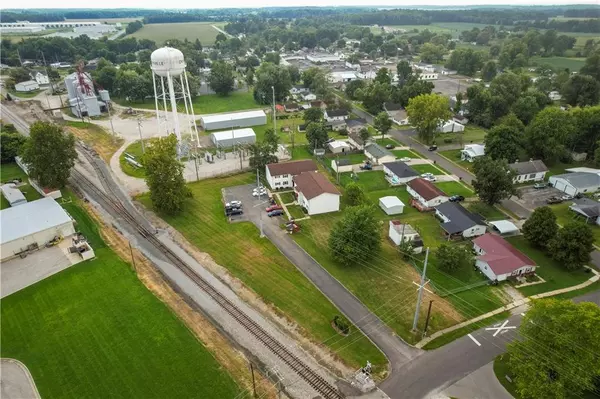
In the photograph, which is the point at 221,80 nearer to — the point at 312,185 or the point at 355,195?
the point at 312,185

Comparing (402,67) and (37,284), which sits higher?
(402,67)

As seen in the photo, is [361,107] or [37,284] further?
[361,107]

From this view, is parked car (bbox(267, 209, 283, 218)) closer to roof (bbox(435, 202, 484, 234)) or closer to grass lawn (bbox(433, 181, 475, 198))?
roof (bbox(435, 202, 484, 234))

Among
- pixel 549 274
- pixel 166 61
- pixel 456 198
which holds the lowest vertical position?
pixel 549 274

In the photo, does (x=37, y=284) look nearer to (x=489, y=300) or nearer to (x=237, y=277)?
(x=237, y=277)

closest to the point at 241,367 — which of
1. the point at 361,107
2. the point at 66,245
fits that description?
the point at 66,245

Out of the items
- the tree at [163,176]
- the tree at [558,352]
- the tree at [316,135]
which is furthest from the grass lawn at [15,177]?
the tree at [558,352]

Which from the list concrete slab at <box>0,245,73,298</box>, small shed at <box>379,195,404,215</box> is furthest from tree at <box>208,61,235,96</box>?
concrete slab at <box>0,245,73,298</box>

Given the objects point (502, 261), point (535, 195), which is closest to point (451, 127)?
point (535, 195)
